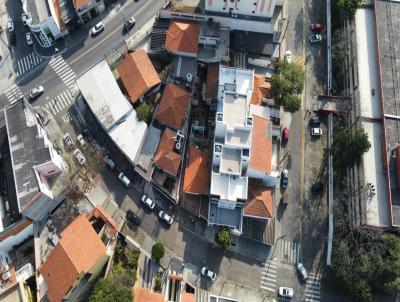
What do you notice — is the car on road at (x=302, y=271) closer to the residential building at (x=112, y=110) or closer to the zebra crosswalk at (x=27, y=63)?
the residential building at (x=112, y=110)

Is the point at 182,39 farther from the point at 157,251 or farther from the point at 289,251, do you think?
the point at 289,251

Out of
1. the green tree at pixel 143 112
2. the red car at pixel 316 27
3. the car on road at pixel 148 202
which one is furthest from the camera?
the red car at pixel 316 27

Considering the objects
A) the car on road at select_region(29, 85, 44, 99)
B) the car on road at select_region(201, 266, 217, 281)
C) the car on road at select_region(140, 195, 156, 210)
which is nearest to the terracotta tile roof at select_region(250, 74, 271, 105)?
the car on road at select_region(140, 195, 156, 210)

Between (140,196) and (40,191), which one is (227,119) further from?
(40,191)

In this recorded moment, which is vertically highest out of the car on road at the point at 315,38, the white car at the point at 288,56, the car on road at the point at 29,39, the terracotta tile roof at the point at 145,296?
the car on road at the point at 315,38

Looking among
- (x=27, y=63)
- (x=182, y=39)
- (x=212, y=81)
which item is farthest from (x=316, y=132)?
(x=27, y=63)

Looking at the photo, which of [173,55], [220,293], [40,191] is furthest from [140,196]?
[173,55]

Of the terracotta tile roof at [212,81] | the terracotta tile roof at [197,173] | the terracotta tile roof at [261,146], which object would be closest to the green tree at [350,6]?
the terracotta tile roof at [212,81]

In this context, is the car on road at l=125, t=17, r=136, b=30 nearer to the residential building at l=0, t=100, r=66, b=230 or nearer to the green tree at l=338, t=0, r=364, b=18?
the residential building at l=0, t=100, r=66, b=230
